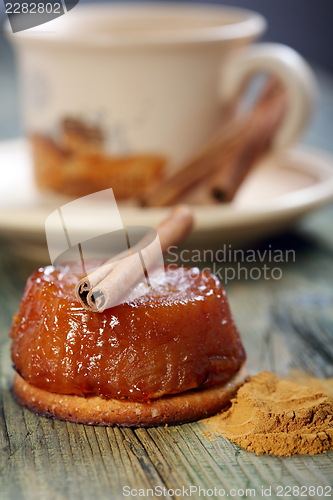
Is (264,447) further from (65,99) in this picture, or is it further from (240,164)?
(65,99)

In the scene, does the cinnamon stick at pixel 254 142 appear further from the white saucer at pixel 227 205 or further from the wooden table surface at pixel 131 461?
the wooden table surface at pixel 131 461

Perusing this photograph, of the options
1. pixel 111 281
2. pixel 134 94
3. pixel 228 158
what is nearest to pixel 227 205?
pixel 228 158

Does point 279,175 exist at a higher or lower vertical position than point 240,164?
lower

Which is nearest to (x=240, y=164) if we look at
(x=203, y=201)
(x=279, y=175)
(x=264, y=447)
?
(x=203, y=201)

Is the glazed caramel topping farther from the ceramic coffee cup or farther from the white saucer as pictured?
the ceramic coffee cup

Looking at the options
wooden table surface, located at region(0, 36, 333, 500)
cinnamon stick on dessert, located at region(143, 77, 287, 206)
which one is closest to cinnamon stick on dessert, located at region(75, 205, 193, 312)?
wooden table surface, located at region(0, 36, 333, 500)

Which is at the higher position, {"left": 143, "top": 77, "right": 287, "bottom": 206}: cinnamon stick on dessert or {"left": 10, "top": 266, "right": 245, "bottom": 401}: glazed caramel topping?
{"left": 10, "top": 266, "right": 245, "bottom": 401}: glazed caramel topping
